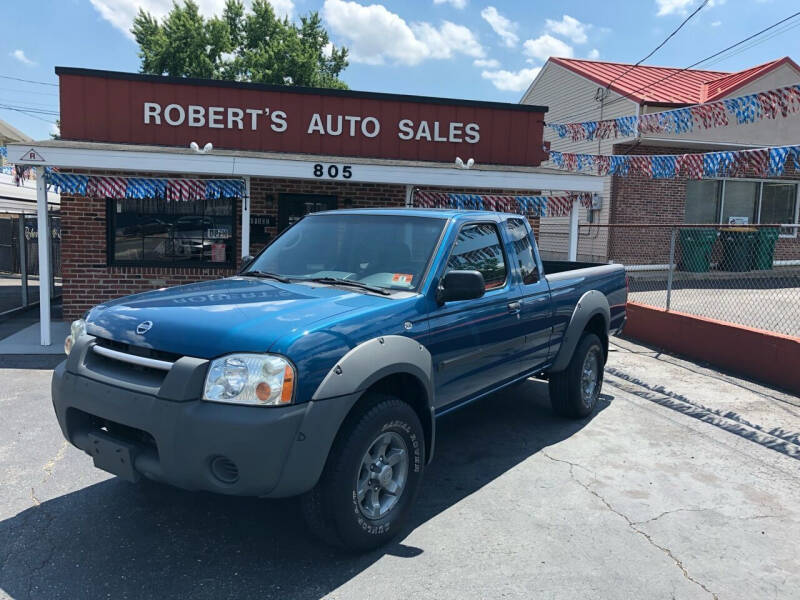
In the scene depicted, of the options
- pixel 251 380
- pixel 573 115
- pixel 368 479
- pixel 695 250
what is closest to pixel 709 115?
pixel 695 250

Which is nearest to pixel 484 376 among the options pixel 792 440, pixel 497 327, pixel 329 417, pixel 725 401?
pixel 497 327

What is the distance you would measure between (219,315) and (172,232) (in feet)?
25.8

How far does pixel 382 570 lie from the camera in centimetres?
323

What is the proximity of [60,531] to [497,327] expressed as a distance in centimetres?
293

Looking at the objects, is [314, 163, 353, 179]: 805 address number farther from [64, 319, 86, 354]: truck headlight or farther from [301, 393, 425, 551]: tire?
[301, 393, 425, 551]: tire

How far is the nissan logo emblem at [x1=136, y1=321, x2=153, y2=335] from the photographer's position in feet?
10.3

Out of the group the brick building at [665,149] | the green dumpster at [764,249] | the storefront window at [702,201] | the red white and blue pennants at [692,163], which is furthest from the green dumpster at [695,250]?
the red white and blue pennants at [692,163]

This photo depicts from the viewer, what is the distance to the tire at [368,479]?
3105mm

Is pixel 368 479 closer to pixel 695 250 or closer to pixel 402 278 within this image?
pixel 402 278

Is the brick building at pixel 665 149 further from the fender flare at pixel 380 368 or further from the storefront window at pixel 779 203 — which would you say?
the fender flare at pixel 380 368

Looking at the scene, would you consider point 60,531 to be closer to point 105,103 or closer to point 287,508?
point 287,508

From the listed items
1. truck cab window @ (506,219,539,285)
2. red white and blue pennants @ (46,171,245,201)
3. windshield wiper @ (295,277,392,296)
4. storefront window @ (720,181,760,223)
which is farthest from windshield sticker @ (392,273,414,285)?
storefront window @ (720,181,760,223)

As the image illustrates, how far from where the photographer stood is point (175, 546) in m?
3.40

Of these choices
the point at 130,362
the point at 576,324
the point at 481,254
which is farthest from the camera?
the point at 576,324
